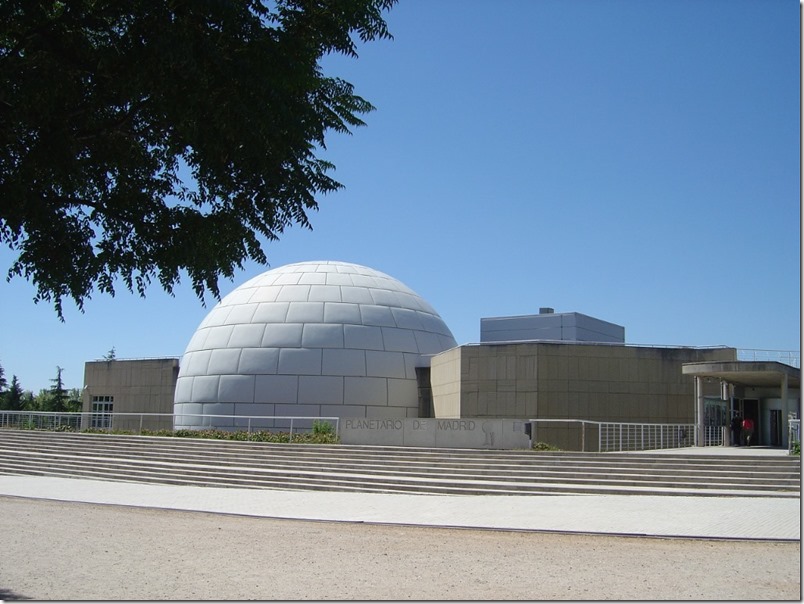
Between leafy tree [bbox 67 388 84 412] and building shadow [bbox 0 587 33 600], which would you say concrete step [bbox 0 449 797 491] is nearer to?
building shadow [bbox 0 587 33 600]

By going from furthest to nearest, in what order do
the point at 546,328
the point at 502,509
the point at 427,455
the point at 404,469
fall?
the point at 546,328 < the point at 427,455 < the point at 404,469 < the point at 502,509

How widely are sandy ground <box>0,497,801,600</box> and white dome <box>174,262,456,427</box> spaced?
20986 mm

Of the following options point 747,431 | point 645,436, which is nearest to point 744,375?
point 747,431

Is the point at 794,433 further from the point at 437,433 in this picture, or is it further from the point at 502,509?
the point at 502,509

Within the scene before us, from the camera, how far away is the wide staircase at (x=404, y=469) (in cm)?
1803

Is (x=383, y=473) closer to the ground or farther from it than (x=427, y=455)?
closer to the ground

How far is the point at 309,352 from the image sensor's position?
34.8 metres

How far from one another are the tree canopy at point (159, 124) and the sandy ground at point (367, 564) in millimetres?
3159

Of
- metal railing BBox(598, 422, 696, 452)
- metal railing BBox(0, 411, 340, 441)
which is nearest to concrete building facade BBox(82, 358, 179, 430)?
metal railing BBox(0, 411, 340, 441)

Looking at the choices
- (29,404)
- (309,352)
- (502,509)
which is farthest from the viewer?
(29,404)

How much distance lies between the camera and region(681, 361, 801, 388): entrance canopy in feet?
79.0

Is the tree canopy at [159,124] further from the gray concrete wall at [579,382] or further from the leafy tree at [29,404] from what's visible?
the leafy tree at [29,404]

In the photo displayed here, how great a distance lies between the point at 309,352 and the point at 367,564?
1006 inches

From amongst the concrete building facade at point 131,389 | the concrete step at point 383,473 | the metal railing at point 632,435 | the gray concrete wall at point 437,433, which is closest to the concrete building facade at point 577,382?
the metal railing at point 632,435
